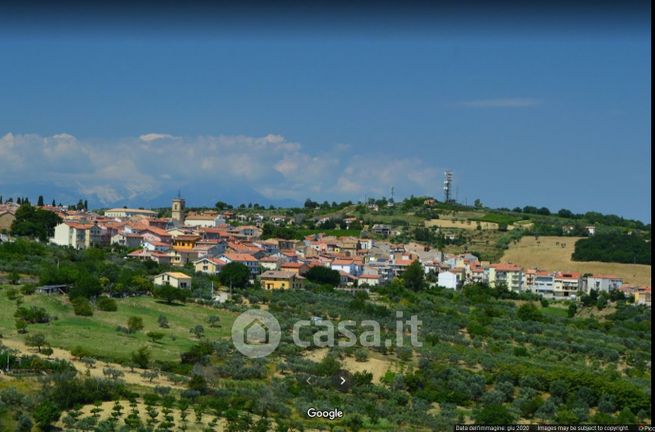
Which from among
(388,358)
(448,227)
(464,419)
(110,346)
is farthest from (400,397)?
(448,227)

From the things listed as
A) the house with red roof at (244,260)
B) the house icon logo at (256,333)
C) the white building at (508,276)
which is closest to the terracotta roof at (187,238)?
the house with red roof at (244,260)

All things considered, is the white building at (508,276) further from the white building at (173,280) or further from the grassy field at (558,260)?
the white building at (173,280)

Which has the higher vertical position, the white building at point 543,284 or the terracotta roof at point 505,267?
the terracotta roof at point 505,267

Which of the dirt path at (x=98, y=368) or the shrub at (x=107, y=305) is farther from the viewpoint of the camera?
the shrub at (x=107, y=305)

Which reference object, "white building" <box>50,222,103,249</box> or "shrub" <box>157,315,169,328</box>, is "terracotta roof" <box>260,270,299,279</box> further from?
"shrub" <box>157,315,169,328</box>

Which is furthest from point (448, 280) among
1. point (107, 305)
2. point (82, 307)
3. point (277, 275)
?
point (82, 307)

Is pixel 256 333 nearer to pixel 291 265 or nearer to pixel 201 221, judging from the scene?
pixel 291 265

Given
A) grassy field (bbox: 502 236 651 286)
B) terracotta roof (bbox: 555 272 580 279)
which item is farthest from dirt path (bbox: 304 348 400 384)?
grassy field (bbox: 502 236 651 286)

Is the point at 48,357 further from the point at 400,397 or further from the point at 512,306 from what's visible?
the point at 512,306
